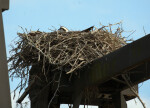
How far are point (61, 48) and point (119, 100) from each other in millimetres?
1300

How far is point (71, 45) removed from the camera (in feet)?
22.4

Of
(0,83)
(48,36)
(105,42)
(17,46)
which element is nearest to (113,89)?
(105,42)

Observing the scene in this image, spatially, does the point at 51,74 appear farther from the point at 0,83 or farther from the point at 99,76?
the point at 0,83

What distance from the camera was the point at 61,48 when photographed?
22.1ft

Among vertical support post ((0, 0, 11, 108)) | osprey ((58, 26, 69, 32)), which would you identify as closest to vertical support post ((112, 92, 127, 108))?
osprey ((58, 26, 69, 32))

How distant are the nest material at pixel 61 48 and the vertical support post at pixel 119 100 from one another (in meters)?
0.69

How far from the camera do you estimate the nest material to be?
6250 mm

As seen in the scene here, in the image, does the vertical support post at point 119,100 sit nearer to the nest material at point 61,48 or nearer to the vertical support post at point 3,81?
the nest material at point 61,48

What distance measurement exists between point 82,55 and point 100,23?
1574 mm

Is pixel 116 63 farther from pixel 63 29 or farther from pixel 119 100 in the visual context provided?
pixel 63 29

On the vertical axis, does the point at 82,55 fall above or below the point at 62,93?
above

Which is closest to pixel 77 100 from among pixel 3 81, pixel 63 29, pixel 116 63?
pixel 116 63

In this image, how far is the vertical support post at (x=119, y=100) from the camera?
632 centimetres

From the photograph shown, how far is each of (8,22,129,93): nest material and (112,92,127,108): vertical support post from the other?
27.2 inches
